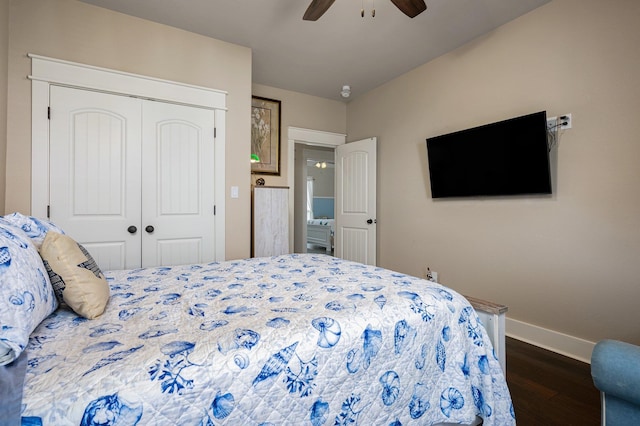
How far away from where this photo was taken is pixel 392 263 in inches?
154

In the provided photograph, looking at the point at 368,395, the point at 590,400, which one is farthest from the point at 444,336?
the point at 590,400

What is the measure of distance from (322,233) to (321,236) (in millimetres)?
104

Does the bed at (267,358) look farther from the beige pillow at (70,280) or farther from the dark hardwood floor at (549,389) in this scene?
the dark hardwood floor at (549,389)

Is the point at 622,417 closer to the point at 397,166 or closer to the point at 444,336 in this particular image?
the point at 444,336

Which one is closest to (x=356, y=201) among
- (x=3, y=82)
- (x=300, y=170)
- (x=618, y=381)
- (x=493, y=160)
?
(x=300, y=170)

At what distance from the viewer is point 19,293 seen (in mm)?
827

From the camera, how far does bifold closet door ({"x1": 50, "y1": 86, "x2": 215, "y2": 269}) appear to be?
2412 millimetres

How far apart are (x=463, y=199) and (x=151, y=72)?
125 inches

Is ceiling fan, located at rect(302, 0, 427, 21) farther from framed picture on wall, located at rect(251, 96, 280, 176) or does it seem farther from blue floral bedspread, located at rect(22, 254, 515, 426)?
framed picture on wall, located at rect(251, 96, 280, 176)

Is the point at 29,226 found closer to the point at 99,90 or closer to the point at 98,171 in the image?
the point at 98,171

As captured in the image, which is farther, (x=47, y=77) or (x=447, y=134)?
(x=447, y=134)

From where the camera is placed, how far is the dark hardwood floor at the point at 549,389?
1597 mm

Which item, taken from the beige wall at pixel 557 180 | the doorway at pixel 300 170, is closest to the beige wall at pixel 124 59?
the doorway at pixel 300 170

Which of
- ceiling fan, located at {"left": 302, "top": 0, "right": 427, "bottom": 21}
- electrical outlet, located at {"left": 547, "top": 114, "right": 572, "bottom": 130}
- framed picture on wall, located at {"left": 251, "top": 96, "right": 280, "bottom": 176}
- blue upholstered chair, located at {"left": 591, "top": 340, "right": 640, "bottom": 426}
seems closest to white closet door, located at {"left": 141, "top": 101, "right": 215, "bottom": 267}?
framed picture on wall, located at {"left": 251, "top": 96, "right": 280, "bottom": 176}
